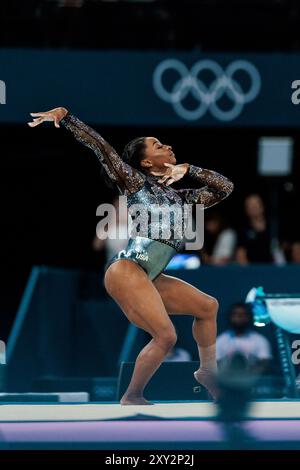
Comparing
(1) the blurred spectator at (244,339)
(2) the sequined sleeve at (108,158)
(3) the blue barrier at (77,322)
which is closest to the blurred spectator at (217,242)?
(3) the blue barrier at (77,322)

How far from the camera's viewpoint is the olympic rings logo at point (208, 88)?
9.62m

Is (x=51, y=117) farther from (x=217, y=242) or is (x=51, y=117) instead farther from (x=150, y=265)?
(x=217, y=242)

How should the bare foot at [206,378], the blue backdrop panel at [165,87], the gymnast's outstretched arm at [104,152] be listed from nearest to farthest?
1. the gymnast's outstretched arm at [104,152]
2. the bare foot at [206,378]
3. the blue backdrop panel at [165,87]

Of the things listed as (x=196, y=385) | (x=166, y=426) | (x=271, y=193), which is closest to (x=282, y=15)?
(x=271, y=193)

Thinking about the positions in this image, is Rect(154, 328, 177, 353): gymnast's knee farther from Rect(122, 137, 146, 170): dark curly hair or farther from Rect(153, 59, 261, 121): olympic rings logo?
Rect(153, 59, 261, 121): olympic rings logo

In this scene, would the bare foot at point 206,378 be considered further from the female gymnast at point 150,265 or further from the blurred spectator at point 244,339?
the blurred spectator at point 244,339

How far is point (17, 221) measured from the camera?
11.3 meters

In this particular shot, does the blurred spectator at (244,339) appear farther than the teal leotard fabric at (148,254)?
Yes

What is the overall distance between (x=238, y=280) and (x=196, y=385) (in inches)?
84.9

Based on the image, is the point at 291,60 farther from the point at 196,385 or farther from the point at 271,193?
the point at 196,385

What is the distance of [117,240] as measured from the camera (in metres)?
9.23

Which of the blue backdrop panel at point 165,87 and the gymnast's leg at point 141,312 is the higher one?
the blue backdrop panel at point 165,87

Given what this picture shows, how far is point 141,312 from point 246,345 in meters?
2.31

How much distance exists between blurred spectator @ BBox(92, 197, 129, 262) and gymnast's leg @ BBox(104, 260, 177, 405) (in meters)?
2.74
